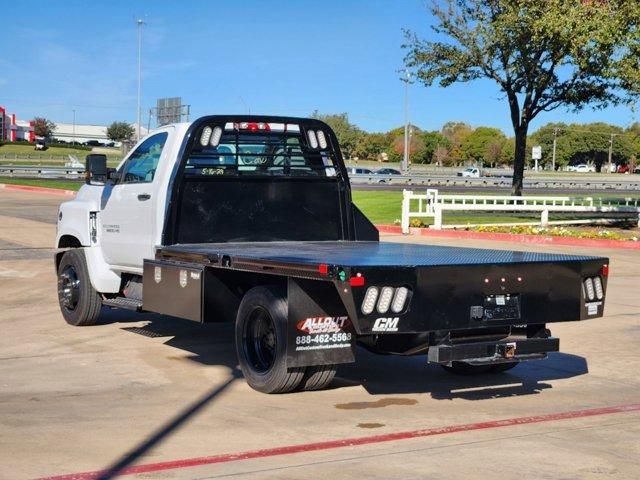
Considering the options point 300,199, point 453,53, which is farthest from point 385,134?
point 300,199

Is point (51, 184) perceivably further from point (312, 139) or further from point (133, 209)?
point (312, 139)

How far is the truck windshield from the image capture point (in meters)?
9.39

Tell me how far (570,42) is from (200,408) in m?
17.6

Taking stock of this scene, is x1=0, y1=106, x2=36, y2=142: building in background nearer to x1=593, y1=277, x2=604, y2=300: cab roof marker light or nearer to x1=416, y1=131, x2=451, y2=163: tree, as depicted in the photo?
x1=416, y1=131, x2=451, y2=163: tree

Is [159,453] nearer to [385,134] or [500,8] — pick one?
[500,8]

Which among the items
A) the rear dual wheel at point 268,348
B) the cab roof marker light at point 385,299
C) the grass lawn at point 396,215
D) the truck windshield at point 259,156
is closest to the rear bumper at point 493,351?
the cab roof marker light at point 385,299

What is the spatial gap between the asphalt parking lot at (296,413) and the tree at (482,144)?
13465 cm

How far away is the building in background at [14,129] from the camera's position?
155 metres

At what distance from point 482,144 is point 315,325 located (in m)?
143

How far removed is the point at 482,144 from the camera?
14688 cm

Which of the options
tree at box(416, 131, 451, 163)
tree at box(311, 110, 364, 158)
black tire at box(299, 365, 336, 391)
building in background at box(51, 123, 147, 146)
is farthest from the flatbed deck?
building in background at box(51, 123, 147, 146)

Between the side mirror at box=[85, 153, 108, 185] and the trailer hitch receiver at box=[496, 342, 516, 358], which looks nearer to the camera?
the trailer hitch receiver at box=[496, 342, 516, 358]

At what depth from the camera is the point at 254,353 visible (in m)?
8.01

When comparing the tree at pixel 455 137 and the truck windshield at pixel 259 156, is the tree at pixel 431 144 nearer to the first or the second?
the tree at pixel 455 137
